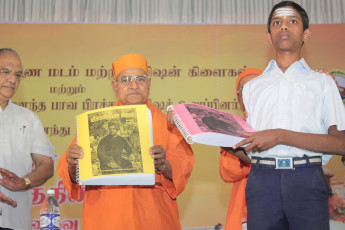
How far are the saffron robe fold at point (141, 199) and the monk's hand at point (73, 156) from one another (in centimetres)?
8

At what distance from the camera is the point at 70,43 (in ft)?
17.7

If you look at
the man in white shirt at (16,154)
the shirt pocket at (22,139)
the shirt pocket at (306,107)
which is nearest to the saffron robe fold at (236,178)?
the shirt pocket at (306,107)

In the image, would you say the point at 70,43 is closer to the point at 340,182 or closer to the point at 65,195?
the point at 65,195

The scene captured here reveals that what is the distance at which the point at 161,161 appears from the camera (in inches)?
108

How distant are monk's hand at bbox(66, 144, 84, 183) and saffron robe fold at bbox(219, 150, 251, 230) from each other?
1.06 meters

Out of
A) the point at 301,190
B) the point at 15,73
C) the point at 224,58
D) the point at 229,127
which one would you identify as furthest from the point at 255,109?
the point at 224,58

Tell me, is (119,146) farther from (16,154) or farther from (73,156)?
(16,154)

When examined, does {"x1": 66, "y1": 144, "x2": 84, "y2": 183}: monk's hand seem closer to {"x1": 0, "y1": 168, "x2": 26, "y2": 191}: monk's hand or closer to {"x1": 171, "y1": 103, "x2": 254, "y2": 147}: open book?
{"x1": 0, "y1": 168, "x2": 26, "y2": 191}: monk's hand

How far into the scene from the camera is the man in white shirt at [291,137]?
2158mm

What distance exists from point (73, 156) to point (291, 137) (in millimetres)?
1293

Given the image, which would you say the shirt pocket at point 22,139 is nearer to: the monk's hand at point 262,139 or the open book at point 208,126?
the open book at point 208,126

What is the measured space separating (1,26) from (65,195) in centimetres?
223

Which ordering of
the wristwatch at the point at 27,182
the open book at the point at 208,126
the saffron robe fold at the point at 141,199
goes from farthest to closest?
1. the wristwatch at the point at 27,182
2. the saffron robe fold at the point at 141,199
3. the open book at the point at 208,126

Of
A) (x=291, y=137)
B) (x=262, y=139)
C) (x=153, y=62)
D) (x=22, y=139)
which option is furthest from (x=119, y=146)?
(x=153, y=62)
